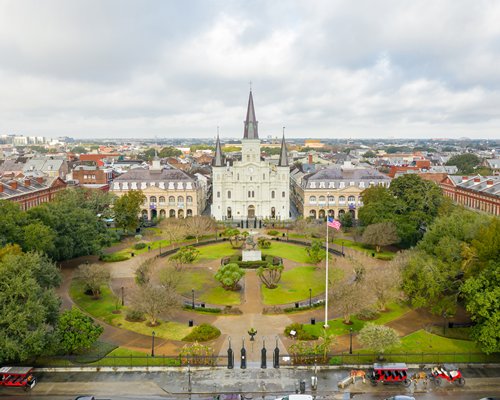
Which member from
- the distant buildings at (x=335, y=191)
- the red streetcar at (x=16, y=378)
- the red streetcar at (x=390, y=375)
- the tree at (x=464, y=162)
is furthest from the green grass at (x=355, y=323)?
the tree at (x=464, y=162)

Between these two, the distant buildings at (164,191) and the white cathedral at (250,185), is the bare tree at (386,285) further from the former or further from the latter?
the distant buildings at (164,191)

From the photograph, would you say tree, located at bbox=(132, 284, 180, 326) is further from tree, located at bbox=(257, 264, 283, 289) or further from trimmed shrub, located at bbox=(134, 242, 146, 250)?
trimmed shrub, located at bbox=(134, 242, 146, 250)

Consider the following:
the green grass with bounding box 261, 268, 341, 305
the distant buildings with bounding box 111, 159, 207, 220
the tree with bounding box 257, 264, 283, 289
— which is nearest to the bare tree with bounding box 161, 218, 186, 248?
the green grass with bounding box 261, 268, 341, 305

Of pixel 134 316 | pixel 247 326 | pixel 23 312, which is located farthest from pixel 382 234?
pixel 23 312

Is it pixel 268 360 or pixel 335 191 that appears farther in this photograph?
pixel 335 191

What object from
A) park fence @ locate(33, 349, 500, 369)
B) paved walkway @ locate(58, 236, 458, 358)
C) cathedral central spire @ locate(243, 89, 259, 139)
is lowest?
paved walkway @ locate(58, 236, 458, 358)

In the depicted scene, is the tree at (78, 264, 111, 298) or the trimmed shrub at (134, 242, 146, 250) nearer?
the tree at (78, 264, 111, 298)

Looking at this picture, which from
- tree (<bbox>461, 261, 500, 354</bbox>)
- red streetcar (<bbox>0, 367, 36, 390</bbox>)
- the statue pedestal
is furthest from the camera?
the statue pedestal

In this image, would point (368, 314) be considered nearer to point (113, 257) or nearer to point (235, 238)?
point (235, 238)
